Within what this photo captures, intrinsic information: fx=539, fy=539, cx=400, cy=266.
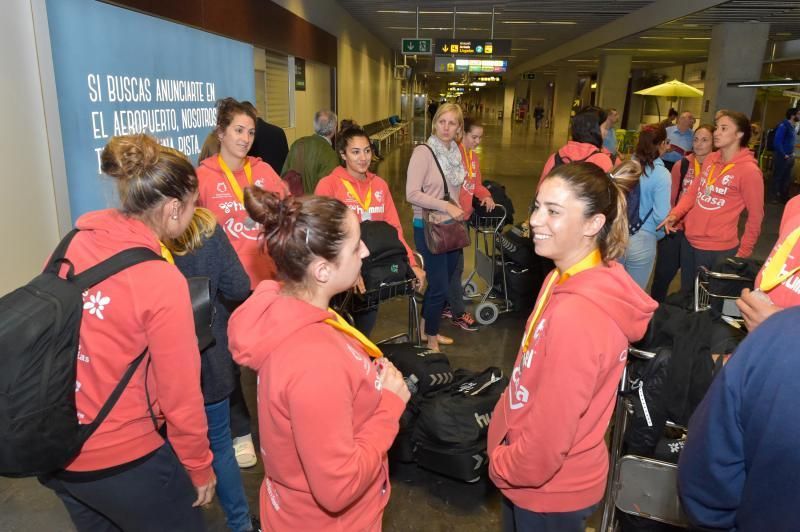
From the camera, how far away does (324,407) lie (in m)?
1.10

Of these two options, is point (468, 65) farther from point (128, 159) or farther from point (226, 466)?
point (128, 159)

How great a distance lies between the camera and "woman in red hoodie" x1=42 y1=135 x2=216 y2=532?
1.32 m

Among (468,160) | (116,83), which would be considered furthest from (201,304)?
(468,160)

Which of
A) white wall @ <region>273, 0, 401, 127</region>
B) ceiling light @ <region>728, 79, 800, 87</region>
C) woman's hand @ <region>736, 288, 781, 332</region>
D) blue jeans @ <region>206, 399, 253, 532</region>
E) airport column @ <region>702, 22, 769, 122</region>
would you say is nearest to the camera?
woman's hand @ <region>736, 288, 781, 332</region>

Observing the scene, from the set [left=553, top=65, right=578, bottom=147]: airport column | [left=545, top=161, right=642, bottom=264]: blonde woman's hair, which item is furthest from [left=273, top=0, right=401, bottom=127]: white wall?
[left=553, top=65, right=578, bottom=147]: airport column

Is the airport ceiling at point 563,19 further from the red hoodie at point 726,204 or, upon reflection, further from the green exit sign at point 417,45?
the red hoodie at point 726,204

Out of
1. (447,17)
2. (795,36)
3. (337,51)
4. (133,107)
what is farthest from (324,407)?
(795,36)

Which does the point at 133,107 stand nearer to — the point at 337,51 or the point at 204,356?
the point at 204,356

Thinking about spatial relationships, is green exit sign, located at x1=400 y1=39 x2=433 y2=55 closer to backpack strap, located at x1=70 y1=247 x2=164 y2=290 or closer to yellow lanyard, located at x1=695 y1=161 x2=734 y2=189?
yellow lanyard, located at x1=695 y1=161 x2=734 y2=189

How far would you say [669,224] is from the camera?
164 inches

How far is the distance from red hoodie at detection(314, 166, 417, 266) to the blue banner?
1241mm

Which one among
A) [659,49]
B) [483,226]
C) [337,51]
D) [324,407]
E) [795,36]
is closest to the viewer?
[324,407]

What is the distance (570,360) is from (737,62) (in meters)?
12.9

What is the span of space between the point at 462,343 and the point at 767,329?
11.6 ft
